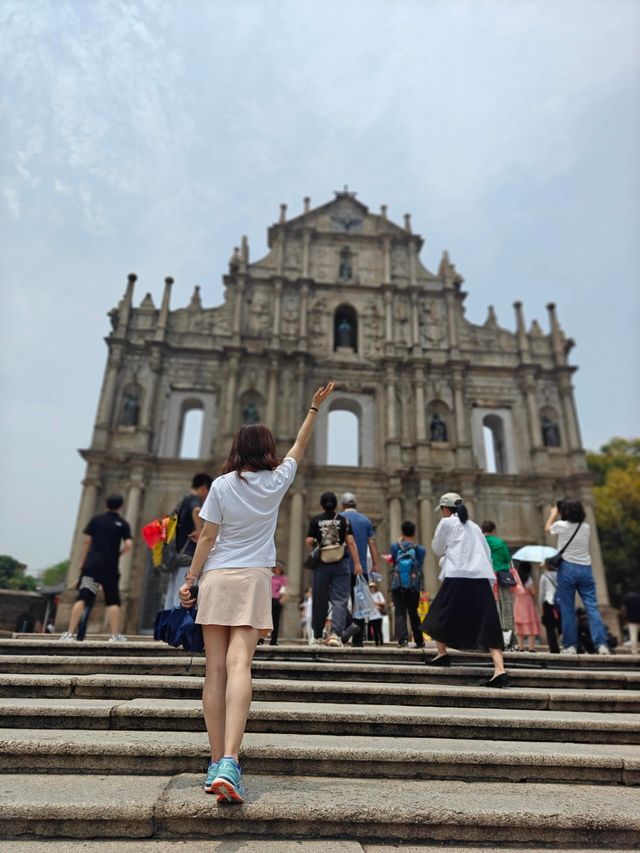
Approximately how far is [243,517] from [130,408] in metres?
17.5

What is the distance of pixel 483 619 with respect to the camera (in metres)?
5.14

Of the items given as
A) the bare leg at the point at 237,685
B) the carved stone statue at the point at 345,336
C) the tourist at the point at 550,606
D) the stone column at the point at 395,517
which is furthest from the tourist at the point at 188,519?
the carved stone statue at the point at 345,336

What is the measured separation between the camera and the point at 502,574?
800 centimetres

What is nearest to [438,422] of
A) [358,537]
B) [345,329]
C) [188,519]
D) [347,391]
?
[347,391]

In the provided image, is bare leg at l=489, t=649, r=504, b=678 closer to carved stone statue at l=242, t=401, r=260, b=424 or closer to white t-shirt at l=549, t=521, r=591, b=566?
white t-shirt at l=549, t=521, r=591, b=566

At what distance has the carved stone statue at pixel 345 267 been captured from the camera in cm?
2263

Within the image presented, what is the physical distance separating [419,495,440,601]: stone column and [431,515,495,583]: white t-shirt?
12.0m

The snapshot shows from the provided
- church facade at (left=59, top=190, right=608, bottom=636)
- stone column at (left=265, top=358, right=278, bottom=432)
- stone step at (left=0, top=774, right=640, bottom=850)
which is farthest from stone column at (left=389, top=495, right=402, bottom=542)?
stone step at (left=0, top=774, right=640, bottom=850)

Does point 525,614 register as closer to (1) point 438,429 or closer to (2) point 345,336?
(1) point 438,429

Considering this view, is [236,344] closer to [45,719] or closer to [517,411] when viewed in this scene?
[517,411]

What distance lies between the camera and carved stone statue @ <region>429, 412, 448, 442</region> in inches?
782

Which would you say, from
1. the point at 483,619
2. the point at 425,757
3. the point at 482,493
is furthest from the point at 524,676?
the point at 482,493

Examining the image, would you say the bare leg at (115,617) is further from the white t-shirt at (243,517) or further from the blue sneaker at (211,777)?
the blue sneaker at (211,777)

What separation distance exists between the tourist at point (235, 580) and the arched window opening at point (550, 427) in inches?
744
